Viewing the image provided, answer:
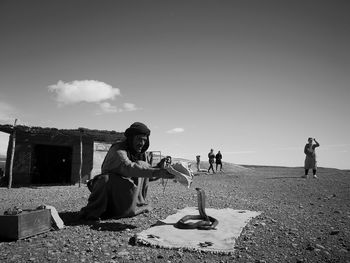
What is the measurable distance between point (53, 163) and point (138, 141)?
19.3m

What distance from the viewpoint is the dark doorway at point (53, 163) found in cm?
1995

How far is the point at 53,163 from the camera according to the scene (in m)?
21.6

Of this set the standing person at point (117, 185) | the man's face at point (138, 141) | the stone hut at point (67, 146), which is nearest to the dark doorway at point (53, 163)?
the stone hut at point (67, 146)

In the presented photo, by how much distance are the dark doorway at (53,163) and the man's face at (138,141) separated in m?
16.4

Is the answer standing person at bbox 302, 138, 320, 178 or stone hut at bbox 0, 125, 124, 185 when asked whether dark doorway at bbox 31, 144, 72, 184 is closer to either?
stone hut at bbox 0, 125, 124, 185

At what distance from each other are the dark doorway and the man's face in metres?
16.4

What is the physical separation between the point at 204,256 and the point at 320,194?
7.79 metres

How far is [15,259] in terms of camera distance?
3.08m

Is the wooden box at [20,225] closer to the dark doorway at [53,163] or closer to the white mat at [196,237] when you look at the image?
the white mat at [196,237]

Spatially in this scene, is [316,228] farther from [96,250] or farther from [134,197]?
[96,250]

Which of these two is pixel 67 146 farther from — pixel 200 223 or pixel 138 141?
pixel 200 223

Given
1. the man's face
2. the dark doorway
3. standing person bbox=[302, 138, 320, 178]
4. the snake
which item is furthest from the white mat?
the dark doorway

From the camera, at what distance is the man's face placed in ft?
16.4

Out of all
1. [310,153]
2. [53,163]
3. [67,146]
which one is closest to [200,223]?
[310,153]
